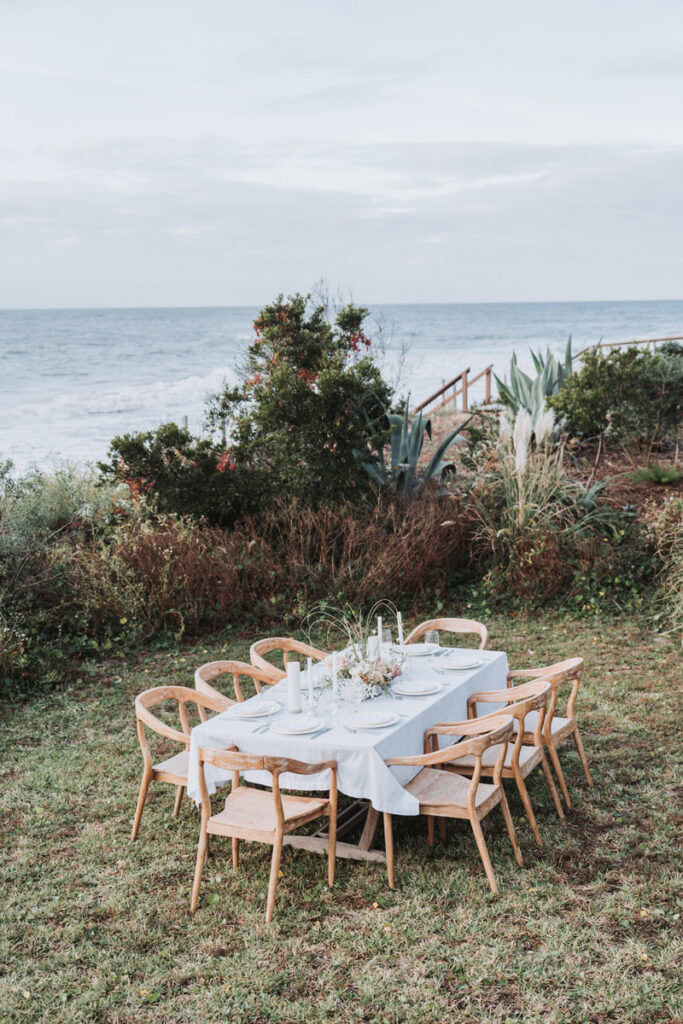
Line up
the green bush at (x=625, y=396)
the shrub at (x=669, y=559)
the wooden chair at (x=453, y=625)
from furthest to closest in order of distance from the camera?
1. the green bush at (x=625, y=396)
2. the shrub at (x=669, y=559)
3. the wooden chair at (x=453, y=625)

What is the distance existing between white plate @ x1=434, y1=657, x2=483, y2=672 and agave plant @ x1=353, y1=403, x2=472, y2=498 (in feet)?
15.0

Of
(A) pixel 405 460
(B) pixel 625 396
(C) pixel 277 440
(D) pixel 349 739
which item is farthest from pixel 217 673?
(B) pixel 625 396

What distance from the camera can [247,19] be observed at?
10.4 meters

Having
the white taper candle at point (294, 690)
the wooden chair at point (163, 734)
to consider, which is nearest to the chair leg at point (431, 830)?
the white taper candle at point (294, 690)

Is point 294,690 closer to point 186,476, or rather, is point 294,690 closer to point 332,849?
point 332,849

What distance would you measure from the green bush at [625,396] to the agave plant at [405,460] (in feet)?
7.23

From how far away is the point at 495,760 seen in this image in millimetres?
5336

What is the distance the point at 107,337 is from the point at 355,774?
59.3m

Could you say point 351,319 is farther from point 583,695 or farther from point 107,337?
point 107,337

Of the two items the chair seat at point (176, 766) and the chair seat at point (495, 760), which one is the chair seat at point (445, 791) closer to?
the chair seat at point (495, 760)

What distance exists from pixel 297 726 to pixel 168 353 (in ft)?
168

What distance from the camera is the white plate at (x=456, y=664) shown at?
5.96 metres

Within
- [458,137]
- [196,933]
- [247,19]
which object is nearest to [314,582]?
[196,933]

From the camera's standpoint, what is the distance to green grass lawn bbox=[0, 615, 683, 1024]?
3805mm
